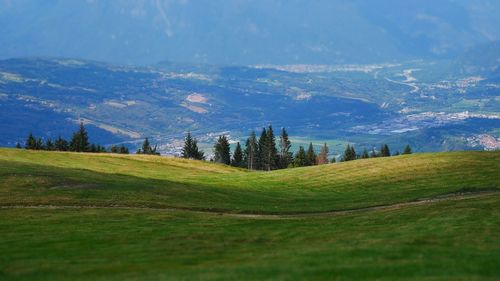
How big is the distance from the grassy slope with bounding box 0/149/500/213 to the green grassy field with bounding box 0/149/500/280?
0.56ft

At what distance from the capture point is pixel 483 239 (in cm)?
3064

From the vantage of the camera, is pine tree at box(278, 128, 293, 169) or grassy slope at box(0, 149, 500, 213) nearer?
grassy slope at box(0, 149, 500, 213)

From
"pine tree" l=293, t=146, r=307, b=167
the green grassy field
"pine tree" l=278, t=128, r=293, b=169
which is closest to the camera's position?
the green grassy field

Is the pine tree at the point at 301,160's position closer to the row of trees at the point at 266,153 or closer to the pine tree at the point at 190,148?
the row of trees at the point at 266,153

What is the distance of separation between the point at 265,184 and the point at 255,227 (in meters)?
35.4

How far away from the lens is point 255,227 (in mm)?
38188

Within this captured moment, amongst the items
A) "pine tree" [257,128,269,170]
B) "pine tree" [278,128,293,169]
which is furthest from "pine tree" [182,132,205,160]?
"pine tree" [278,128,293,169]

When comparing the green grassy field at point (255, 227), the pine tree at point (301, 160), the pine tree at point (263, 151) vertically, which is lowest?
the green grassy field at point (255, 227)

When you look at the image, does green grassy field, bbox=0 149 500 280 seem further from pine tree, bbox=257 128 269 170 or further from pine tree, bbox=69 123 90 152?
pine tree, bbox=69 123 90 152

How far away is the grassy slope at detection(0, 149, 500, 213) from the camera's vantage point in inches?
2019

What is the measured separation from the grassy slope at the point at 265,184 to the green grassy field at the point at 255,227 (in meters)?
0.17

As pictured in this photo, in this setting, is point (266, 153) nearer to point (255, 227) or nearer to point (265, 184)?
point (265, 184)

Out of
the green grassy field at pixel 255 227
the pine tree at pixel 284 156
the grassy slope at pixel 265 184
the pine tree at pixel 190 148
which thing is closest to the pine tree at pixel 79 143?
the pine tree at pixel 190 148

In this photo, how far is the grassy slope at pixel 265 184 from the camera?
51281 millimetres
